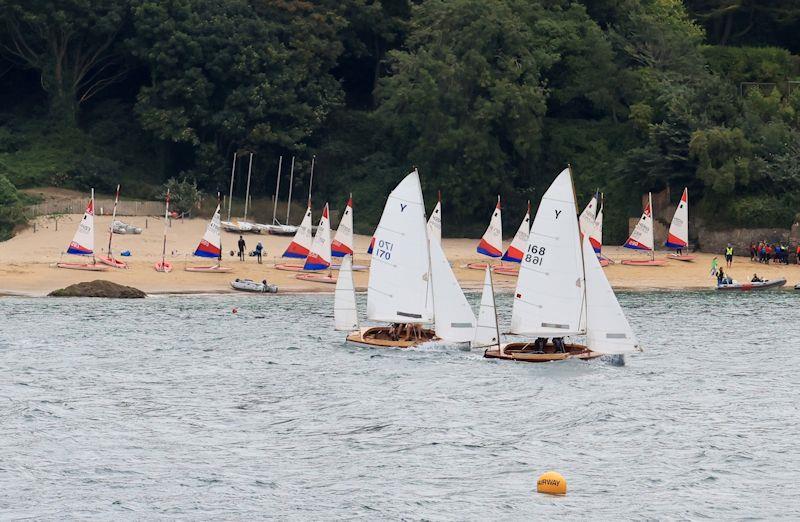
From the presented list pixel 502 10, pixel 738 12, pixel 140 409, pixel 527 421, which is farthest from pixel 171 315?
pixel 738 12

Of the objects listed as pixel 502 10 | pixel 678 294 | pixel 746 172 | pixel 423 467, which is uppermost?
pixel 502 10

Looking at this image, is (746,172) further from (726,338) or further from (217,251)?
(217,251)

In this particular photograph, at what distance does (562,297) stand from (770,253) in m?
40.4

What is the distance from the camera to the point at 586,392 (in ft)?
201

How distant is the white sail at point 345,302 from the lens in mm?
69688

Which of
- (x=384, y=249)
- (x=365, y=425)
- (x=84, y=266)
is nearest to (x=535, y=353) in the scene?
(x=384, y=249)

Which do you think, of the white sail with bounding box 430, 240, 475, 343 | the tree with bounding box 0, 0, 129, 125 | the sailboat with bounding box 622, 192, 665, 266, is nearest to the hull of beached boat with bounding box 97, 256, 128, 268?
the tree with bounding box 0, 0, 129, 125

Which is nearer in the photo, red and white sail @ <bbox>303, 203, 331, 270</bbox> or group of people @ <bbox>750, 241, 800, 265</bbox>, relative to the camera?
red and white sail @ <bbox>303, 203, 331, 270</bbox>

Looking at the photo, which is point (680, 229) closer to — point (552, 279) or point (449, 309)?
point (449, 309)

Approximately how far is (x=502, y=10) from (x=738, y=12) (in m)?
23.9

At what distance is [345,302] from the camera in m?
70.1

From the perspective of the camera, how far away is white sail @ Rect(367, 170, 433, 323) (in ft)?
222

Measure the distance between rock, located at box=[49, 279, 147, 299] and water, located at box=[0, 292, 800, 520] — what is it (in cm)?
462

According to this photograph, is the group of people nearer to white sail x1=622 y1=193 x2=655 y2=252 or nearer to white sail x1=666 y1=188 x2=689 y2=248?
white sail x1=666 y1=188 x2=689 y2=248
